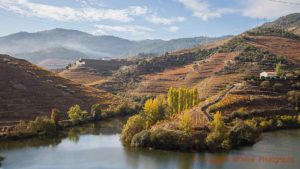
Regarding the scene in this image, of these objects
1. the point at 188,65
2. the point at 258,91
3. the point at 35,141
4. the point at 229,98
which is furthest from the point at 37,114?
the point at 188,65

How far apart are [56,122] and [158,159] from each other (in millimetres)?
37132

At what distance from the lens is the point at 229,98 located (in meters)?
102

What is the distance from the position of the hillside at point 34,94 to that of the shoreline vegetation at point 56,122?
617 centimetres

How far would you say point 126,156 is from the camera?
229 feet

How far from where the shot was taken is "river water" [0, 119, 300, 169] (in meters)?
63.6

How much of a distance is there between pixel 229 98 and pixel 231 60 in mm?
68453

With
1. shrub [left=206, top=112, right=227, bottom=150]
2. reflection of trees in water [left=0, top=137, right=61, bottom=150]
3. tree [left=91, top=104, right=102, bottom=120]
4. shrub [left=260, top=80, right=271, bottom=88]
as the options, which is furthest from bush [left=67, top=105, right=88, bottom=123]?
shrub [left=260, top=80, right=271, bottom=88]

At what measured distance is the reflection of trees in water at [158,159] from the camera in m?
64.0

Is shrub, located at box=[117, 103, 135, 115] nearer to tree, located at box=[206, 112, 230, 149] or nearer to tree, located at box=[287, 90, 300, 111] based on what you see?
tree, located at box=[287, 90, 300, 111]

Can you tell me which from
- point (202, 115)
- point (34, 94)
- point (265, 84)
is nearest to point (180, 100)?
point (202, 115)

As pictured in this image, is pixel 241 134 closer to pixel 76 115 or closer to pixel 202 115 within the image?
pixel 202 115

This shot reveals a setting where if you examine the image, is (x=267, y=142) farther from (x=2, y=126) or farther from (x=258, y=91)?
(x=2, y=126)

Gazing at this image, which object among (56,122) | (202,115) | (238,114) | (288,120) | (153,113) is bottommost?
(56,122)
